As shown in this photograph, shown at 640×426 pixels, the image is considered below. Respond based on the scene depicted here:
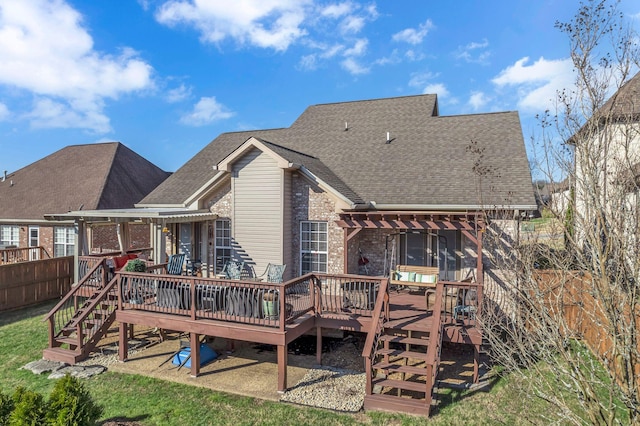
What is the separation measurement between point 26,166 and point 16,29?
14245mm

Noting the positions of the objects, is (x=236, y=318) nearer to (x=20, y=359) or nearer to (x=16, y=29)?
(x=20, y=359)

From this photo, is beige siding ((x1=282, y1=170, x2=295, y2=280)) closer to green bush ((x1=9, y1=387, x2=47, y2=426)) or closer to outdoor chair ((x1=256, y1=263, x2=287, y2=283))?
outdoor chair ((x1=256, y1=263, x2=287, y2=283))

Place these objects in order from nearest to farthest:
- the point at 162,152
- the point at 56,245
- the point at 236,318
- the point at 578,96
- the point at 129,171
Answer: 1. the point at 578,96
2. the point at 236,318
3. the point at 56,245
4. the point at 129,171
5. the point at 162,152

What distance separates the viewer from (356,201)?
480 inches

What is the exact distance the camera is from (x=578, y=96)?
449 cm

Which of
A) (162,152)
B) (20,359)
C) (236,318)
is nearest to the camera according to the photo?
(236,318)

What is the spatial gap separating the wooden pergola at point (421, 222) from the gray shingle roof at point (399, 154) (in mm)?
1001

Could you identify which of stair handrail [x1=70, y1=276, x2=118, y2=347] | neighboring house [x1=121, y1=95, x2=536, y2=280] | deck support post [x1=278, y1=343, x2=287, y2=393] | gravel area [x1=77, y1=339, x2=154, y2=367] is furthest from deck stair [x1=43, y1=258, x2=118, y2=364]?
deck support post [x1=278, y1=343, x2=287, y2=393]

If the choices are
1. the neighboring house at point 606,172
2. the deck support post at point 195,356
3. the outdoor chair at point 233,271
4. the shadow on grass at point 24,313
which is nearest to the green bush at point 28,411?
the deck support post at point 195,356

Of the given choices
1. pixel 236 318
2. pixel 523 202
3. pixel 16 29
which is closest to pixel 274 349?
pixel 236 318

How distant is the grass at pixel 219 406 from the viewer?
22.7 ft

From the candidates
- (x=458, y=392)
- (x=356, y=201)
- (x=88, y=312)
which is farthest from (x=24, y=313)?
(x=458, y=392)

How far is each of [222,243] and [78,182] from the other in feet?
42.9

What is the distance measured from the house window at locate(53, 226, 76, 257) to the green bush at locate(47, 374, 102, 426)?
15.6 m
